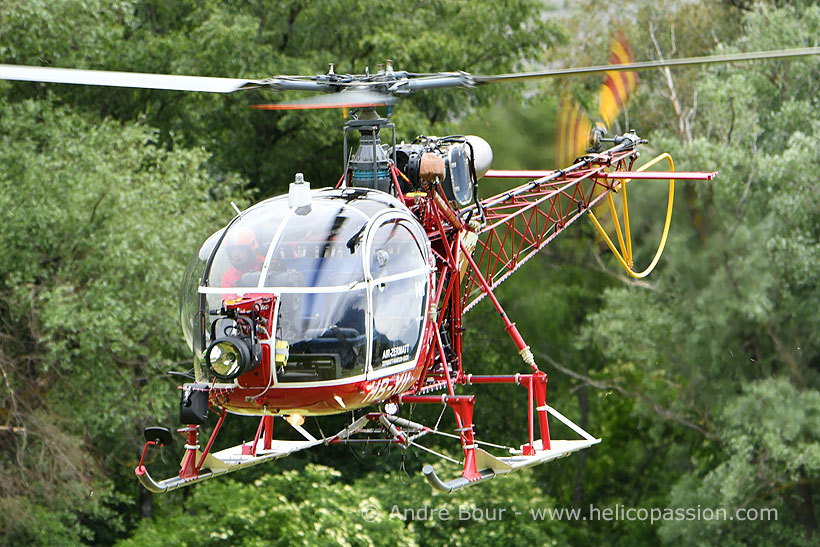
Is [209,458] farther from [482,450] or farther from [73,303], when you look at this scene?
[73,303]

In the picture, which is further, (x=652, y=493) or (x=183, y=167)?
(x=652, y=493)

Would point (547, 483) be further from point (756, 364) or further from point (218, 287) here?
point (218, 287)

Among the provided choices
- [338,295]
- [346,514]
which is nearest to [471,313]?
[346,514]

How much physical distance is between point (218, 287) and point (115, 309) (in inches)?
367

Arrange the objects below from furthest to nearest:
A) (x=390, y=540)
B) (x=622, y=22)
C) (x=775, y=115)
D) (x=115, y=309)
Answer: (x=622, y=22) < (x=775, y=115) < (x=390, y=540) < (x=115, y=309)

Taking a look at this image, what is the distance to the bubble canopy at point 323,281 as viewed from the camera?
25.5 ft

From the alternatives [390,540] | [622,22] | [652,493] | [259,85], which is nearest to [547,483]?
[652,493]

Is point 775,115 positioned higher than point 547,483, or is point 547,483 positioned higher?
point 775,115

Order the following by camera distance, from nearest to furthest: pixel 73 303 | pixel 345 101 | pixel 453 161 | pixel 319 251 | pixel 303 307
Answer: pixel 303 307
pixel 319 251
pixel 345 101
pixel 453 161
pixel 73 303

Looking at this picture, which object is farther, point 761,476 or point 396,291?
point 761,476

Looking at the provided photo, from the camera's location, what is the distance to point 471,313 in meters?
24.3

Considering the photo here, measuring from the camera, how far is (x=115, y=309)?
16.8m

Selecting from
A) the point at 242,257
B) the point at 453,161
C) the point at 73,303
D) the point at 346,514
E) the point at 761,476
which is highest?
the point at 453,161

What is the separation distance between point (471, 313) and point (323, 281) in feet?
54.6
